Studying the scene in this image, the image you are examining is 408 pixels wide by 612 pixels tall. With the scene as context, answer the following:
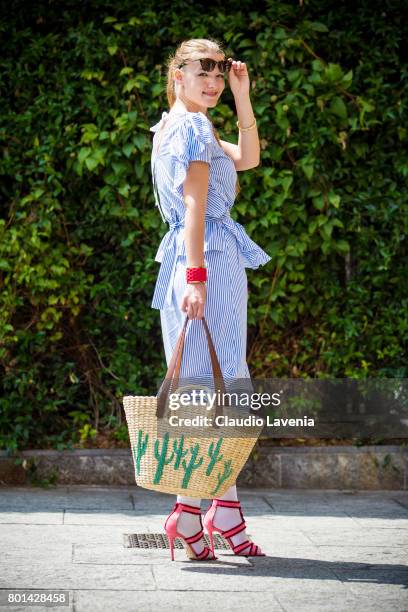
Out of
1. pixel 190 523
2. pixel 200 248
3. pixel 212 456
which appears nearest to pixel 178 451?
pixel 212 456

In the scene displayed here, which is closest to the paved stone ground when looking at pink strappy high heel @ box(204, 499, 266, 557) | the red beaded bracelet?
pink strappy high heel @ box(204, 499, 266, 557)

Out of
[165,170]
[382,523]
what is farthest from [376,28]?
[382,523]

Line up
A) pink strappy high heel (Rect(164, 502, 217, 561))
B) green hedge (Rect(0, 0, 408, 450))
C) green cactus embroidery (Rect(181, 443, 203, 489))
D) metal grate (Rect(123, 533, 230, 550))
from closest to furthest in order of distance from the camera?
green cactus embroidery (Rect(181, 443, 203, 489)) < pink strappy high heel (Rect(164, 502, 217, 561)) < metal grate (Rect(123, 533, 230, 550)) < green hedge (Rect(0, 0, 408, 450))

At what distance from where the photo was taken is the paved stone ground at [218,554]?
3.64 metres

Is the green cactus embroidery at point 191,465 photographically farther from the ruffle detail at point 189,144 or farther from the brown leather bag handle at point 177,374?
the ruffle detail at point 189,144

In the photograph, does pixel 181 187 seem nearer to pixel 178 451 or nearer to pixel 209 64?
pixel 209 64

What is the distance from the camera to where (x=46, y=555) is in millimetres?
4270

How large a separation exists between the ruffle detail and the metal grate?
151cm

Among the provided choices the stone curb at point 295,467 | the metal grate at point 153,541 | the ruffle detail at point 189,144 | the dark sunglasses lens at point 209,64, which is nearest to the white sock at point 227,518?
the metal grate at point 153,541

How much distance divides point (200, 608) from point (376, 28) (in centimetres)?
388

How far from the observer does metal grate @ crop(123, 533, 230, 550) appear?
453 cm

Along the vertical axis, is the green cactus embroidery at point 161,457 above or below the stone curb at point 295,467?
above

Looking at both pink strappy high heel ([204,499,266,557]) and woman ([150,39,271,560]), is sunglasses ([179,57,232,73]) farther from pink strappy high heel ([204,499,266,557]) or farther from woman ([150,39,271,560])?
pink strappy high heel ([204,499,266,557])

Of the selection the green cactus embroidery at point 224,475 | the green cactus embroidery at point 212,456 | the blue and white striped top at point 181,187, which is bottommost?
the green cactus embroidery at point 224,475
